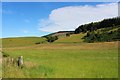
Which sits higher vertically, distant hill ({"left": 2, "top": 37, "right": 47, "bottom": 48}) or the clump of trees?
the clump of trees

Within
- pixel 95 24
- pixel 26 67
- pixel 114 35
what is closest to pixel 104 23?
pixel 95 24

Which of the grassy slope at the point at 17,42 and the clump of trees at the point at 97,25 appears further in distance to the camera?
the clump of trees at the point at 97,25

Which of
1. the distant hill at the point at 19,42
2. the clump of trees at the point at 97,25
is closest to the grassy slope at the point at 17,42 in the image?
the distant hill at the point at 19,42

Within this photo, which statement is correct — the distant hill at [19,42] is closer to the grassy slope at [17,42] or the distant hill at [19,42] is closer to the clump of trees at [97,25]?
the grassy slope at [17,42]

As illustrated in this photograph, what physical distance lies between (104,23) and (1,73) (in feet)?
417

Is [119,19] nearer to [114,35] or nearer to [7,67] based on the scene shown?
[114,35]

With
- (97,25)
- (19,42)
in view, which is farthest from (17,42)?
(97,25)

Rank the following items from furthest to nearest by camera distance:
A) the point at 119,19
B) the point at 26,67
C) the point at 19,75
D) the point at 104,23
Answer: the point at 104,23, the point at 119,19, the point at 26,67, the point at 19,75

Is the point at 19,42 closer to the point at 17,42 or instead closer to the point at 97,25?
the point at 17,42

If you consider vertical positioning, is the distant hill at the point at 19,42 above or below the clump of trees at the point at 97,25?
below

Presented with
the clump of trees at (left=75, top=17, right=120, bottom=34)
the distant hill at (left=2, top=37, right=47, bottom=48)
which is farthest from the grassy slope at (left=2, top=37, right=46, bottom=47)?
the clump of trees at (left=75, top=17, right=120, bottom=34)

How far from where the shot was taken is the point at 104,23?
13912cm

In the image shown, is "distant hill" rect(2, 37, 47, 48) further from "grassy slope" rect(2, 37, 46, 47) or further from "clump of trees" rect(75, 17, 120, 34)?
"clump of trees" rect(75, 17, 120, 34)

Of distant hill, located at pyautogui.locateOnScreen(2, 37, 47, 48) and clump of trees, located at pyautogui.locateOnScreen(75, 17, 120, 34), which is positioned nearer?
distant hill, located at pyautogui.locateOnScreen(2, 37, 47, 48)
